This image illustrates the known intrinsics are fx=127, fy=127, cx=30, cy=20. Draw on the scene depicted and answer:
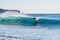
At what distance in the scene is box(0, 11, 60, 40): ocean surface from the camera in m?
1.46

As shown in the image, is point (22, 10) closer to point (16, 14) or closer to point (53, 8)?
point (16, 14)

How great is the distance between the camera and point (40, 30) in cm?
148

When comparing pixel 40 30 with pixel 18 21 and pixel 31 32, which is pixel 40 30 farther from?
pixel 18 21

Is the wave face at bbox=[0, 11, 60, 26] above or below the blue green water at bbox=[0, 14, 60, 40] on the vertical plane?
above

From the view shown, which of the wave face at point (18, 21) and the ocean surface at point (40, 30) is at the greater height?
the wave face at point (18, 21)

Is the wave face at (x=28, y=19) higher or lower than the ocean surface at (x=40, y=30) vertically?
higher

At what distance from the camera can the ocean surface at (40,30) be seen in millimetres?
1456

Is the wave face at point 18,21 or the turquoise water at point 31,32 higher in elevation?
the wave face at point 18,21

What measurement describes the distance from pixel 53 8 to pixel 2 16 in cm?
63

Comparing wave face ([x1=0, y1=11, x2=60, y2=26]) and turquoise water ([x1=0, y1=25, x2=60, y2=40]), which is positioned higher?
wave face ([x1=0, y1=11, x2=60, y2=26])

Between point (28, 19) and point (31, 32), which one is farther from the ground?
point (28, 19)

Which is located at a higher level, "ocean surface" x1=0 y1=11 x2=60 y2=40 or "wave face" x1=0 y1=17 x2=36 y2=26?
"wave face" x1=0 y1=17 x2=36 y2=26

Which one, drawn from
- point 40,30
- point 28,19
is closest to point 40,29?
point 40,30

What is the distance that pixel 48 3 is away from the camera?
1519mm
